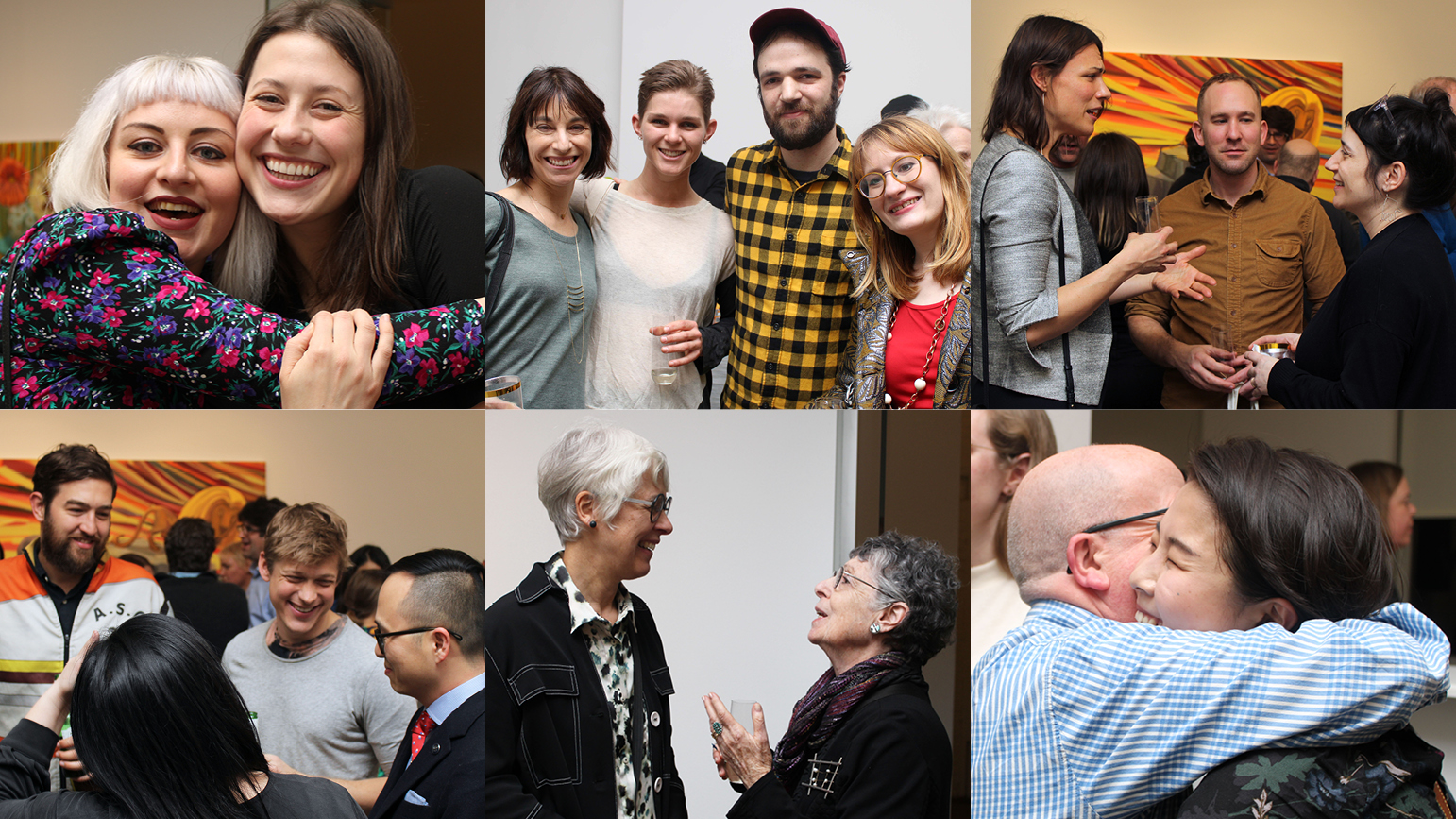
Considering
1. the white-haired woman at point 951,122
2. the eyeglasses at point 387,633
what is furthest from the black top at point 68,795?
the white-haired woman at point 951,122

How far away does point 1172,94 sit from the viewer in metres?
2.75

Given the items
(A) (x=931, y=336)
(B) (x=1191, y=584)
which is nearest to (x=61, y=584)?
(A) (x=931, y=336)

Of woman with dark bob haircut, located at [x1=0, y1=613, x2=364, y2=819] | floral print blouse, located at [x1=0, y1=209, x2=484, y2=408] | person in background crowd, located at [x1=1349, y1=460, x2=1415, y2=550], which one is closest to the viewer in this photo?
woman with dark bob haircut, located at [x1=0, y1=613, x2=364, y2=819]

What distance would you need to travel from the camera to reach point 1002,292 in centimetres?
265

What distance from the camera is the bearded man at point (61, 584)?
2.50 metres

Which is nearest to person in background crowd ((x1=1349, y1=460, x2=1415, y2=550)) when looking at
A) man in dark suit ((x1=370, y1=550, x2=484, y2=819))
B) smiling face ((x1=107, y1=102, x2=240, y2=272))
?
man in dark suit ((x1=370, y1=550, x2=484, y2=819))

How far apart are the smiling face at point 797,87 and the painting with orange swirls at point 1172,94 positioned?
764 mm

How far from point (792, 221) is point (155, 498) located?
1772 millimetres

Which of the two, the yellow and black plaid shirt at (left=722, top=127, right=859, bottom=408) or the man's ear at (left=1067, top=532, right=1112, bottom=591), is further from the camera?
the yellow and black plaid shirt at (left=722, top=127, right=859, bottom=408)

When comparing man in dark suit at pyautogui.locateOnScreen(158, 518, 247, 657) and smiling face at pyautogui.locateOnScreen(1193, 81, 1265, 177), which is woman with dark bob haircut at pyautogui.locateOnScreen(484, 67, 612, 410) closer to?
man in dark suit at pyautogui.locateOnScreen(158, 518, 247, 657)

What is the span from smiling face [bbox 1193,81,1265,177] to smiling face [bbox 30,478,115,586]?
10.1 feet

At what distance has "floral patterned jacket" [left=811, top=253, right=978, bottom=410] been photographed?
262 cm

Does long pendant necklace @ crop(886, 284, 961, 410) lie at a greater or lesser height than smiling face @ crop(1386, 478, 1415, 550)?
greater

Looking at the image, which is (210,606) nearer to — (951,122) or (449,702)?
(449,702)
